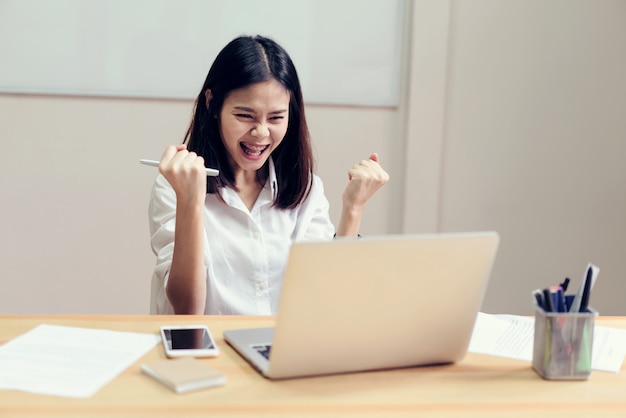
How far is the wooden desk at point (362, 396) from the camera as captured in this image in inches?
36.2

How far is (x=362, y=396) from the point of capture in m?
0.99

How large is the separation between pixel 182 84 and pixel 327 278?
1817 mm

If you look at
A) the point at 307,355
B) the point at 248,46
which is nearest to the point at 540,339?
the point at 307,355

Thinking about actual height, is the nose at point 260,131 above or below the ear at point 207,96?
below

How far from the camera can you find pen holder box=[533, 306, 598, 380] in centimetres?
106

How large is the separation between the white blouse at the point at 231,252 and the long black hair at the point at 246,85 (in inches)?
2.5

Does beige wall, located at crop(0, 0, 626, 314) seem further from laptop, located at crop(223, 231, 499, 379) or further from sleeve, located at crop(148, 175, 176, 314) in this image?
laptop, located at crop(223, 231, 499, 379)

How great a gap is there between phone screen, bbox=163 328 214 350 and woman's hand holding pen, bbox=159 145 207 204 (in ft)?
1.24

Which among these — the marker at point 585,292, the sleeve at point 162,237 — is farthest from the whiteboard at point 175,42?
the marker at point 585,292

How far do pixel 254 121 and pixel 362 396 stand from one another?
36.2 inches

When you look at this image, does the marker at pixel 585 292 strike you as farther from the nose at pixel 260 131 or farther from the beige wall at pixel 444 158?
the beige wall at pixel 444 158

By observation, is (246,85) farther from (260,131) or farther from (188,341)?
(188,341)

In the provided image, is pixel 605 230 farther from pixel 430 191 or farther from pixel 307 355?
pixel 307 355

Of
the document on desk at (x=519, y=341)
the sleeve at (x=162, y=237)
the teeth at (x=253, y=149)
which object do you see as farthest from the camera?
the teeth at (x=253, y=149)
